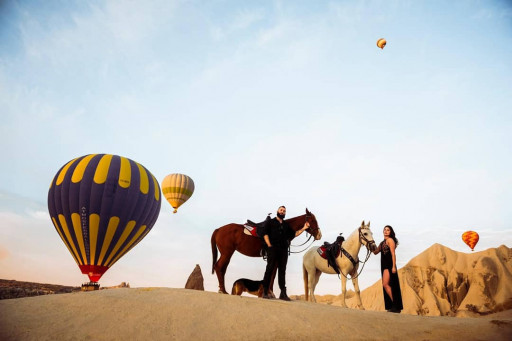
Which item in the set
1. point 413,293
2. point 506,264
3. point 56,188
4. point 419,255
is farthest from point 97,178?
point 506,264

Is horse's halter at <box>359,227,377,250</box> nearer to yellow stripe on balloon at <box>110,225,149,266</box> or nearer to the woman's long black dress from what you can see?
the woman's long black dress

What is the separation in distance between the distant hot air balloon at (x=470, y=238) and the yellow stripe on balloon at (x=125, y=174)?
33086 millimetres

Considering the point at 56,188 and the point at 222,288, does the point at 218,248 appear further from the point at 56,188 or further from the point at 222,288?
the point at 56,188

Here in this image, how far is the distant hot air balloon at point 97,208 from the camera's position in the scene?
21.2 metres

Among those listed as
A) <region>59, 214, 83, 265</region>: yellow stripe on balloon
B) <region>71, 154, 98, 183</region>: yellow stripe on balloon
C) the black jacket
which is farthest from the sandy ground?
<region>59, 214, 83, 265</region>: yellow stripe on balloon

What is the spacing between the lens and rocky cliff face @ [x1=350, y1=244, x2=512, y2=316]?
122ft

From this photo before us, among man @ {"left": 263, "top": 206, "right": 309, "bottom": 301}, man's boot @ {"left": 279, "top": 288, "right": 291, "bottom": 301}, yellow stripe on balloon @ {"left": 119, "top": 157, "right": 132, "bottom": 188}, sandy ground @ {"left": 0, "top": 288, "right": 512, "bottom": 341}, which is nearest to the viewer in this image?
sandy ground @ {"left": 0, "top": 288, "right": 512, "bottom": 341}

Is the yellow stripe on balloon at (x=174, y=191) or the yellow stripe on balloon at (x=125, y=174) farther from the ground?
the yellow stripe on balloon at (x=174, y=191)

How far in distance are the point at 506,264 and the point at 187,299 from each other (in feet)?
153

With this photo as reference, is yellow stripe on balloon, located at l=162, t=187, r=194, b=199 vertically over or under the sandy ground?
over

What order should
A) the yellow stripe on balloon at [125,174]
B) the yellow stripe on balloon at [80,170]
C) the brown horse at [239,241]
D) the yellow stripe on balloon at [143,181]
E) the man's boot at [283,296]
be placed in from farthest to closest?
the yellow stripe on balloon at [143,181], the yellow stripe on balloon at [125,174], the yellow stripe on balloon at [80,170], the brown horse at [239,241], the man's boot at [283,296]

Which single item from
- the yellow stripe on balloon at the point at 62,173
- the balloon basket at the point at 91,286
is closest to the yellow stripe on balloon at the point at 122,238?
the balloon basket at the point at 91,286

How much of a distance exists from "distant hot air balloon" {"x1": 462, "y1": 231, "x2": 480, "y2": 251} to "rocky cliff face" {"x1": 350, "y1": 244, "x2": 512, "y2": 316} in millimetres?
6860

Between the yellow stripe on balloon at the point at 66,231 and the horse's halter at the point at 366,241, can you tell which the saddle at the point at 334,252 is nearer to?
the horse's halter at the point at 366,241
